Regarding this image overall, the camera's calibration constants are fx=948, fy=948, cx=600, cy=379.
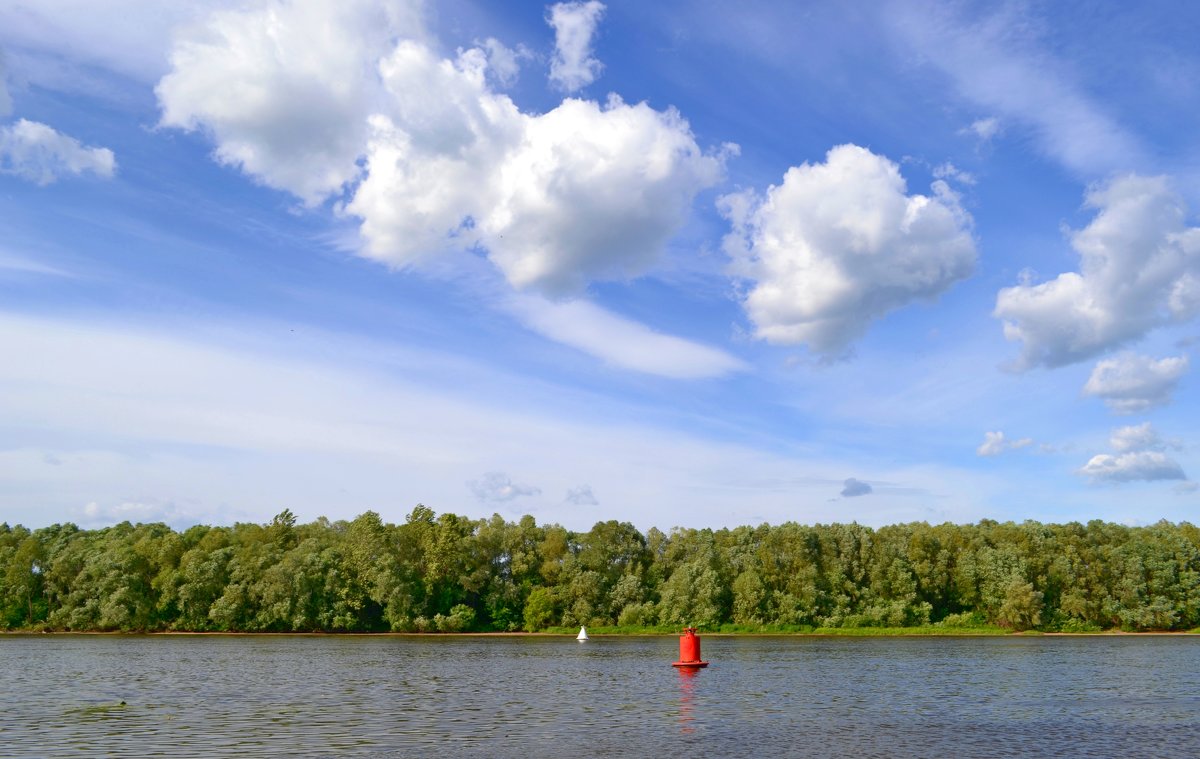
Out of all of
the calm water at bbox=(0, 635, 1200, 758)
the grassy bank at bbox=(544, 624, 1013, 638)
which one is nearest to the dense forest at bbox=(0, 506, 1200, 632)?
the grassy bank at bbox=(544, 624, 1013, 638)

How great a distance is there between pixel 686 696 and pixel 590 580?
9748 centimetres

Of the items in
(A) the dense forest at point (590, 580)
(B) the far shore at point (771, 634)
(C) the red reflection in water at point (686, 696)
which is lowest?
(B) the far shore at point (771, 634)

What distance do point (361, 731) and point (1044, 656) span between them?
75.5 metres

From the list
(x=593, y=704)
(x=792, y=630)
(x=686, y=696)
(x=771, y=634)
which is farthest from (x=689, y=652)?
(x=792, y=630)

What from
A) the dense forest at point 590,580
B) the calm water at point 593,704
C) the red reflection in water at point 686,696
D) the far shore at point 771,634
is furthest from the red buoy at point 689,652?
the dense forest at point 590,580

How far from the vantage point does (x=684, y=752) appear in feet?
112

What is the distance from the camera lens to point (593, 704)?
49438mm

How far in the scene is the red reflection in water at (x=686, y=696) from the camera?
136ft

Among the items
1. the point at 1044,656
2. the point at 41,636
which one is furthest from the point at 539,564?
the point at 1044,656

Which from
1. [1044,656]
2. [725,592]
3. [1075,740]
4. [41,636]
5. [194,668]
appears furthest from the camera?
[725,592]

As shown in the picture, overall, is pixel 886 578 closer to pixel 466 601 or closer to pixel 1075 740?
pixel 466 601

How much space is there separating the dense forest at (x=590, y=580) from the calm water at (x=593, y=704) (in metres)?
48.2

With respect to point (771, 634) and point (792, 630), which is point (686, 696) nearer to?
point (771, 634)

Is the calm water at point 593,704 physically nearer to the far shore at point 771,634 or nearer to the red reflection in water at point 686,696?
the red reflection in water at point 686,696
